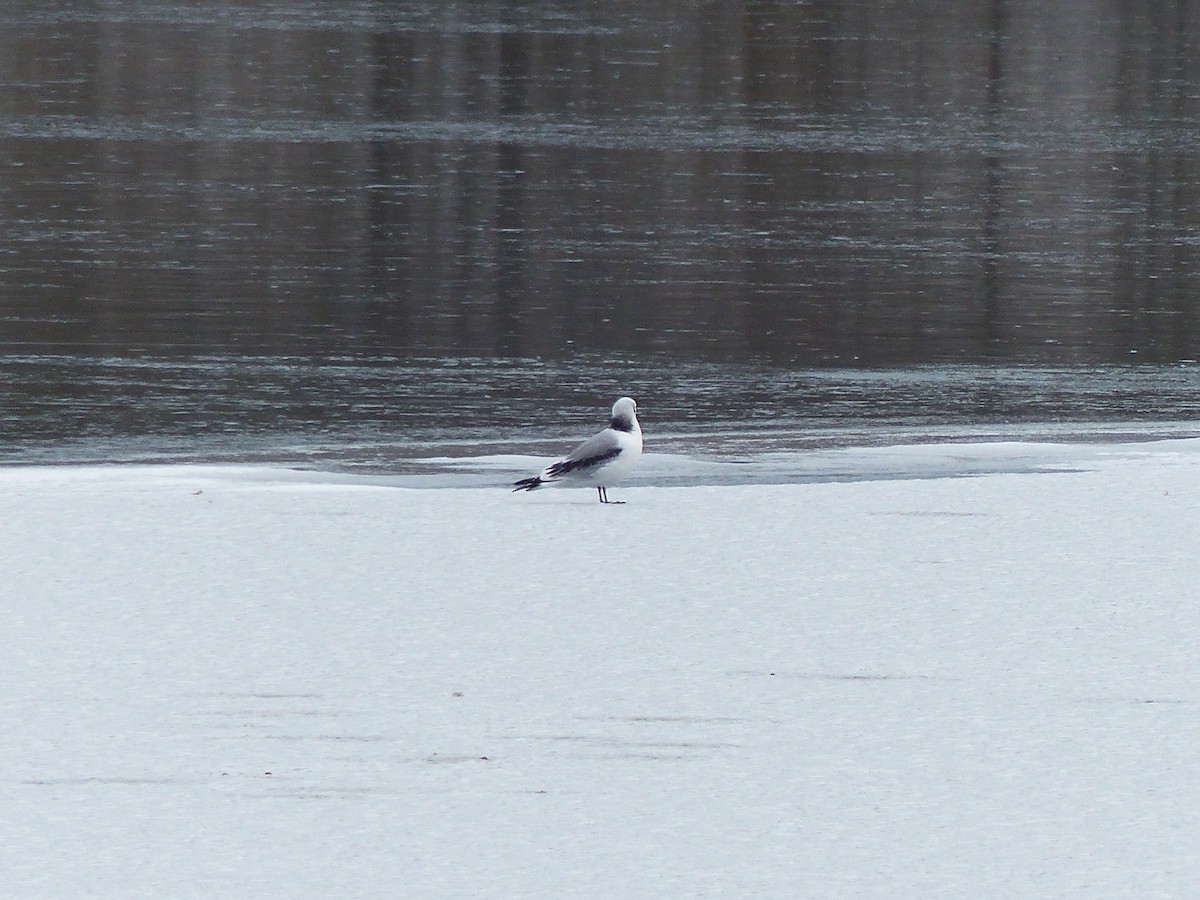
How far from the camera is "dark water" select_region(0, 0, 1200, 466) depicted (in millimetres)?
12227

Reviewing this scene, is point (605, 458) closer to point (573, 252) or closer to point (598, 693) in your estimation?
point (598, 693)

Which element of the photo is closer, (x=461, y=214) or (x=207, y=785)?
(x=207, y=785)

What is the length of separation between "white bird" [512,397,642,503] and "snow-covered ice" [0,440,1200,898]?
0.55ft

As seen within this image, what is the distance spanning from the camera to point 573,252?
17766 mm

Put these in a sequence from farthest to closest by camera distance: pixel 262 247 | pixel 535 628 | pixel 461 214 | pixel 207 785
→ pixel 461 214 → pixel 262 247 → pixel 535 628 → pixel 207 785

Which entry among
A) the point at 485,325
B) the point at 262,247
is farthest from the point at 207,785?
the point at 262,247

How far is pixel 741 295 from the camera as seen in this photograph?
16031mm

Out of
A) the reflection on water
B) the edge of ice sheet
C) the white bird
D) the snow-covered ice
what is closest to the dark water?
the reflection on water

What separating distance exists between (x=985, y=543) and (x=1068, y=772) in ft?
8.57

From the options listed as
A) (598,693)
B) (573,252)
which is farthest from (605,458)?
(573,252)

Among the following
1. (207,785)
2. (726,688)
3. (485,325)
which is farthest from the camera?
(485,325)

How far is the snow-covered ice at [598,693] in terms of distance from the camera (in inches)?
189

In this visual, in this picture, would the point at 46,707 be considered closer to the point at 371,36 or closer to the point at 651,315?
the point at 651,315

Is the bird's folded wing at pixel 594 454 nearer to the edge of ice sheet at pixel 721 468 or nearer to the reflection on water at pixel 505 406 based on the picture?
the edge of ice sheet at pixel 721 468
